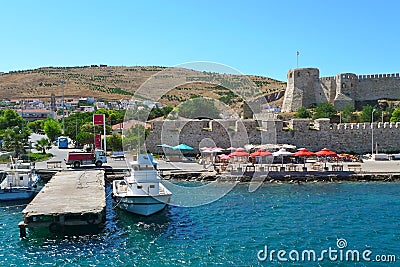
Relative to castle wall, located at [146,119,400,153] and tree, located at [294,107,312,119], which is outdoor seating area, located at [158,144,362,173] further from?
tree, located at [294,107,312,119]

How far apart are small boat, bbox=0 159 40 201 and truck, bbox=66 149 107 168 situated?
4.46 m

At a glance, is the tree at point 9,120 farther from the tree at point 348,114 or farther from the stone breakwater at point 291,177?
the tree at point 348,114

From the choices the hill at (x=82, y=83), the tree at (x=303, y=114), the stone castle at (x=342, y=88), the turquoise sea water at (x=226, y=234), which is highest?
the hill at (x=82, y=83)

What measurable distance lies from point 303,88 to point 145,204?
39205 millimetres

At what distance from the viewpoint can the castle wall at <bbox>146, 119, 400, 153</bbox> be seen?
34375 millimetres

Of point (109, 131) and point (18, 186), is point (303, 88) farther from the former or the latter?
point (18, 186)

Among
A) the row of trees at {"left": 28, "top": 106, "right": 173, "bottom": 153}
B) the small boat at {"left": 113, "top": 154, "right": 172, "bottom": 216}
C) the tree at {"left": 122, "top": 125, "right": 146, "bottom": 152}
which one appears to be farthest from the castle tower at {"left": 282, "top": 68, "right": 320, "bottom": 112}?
the small boat at {"left": 113, "top": 154, "right": 172, "bottom": 216}

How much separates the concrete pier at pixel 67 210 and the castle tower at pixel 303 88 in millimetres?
37630

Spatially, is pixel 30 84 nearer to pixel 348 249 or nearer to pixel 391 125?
pixel 391 125

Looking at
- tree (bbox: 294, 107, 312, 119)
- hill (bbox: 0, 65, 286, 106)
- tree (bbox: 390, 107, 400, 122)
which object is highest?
hill (bbox: 0, 65, 286, 106)

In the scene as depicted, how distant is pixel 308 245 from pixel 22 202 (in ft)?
43.8

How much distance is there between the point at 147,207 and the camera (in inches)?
698

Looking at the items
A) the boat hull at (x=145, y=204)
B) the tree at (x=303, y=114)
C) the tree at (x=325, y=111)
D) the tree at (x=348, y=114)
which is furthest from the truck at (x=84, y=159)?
the tree at (x=348, y=114)

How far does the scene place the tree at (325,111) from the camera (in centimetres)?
4636
